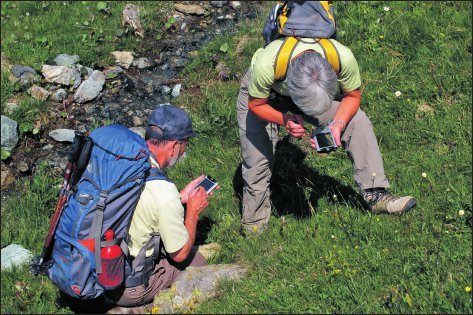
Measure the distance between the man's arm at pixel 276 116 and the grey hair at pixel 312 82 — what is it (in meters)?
0.40

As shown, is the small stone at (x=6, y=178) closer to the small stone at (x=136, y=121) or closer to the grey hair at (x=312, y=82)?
the small stone at (x=136, y=121)

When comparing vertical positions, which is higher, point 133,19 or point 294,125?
point 294,125

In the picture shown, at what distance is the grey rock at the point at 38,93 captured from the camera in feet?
32.0

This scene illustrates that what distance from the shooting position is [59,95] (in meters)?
9.87

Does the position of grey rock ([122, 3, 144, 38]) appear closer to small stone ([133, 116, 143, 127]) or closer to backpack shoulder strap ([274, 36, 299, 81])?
small stone ([133, 116, 143, 127])

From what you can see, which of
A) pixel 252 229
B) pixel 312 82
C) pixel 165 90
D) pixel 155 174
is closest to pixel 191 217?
pixel 155 174

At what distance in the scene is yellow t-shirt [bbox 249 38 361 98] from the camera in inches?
246

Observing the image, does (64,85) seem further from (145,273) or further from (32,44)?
(145,273)

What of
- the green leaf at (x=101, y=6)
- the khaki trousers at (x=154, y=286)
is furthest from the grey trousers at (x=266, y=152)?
the green leaf at (x=101, y=6)

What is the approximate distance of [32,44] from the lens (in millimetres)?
10750

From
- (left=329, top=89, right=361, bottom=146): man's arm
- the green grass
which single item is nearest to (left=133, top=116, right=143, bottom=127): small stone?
the green grass

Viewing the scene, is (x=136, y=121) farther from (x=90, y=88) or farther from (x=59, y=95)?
(x=59, y=95)

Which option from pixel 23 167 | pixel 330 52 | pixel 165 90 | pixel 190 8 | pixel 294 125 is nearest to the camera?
pixel 330 52

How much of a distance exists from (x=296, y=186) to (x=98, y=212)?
2958 mm
